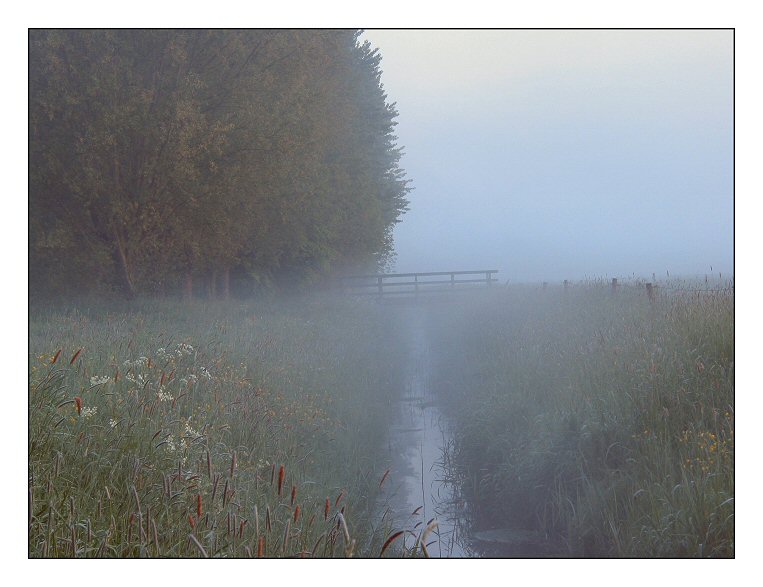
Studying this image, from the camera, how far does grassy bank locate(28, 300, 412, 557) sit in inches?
176

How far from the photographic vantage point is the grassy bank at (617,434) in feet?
17.7

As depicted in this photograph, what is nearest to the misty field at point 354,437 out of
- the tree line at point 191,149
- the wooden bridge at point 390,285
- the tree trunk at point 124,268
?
the tree trunk at point 124,268

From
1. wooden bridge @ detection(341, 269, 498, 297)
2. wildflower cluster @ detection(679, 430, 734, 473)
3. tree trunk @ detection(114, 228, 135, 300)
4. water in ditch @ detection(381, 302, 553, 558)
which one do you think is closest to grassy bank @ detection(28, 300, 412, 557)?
water in ditch @ detection(381, 302, 553, 558)

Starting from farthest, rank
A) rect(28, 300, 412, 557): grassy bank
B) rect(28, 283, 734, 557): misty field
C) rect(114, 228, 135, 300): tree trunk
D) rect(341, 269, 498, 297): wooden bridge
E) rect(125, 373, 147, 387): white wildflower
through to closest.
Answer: rect(341, 269, 498, 297): wooden bridge < rect(114, 228, 135, 300): tree trunk < rect(125, 373, 147, 387): white wildflower < rect(28, 283, 734, 557): misty field < rect(28, 300, 412, 557): grassy bank

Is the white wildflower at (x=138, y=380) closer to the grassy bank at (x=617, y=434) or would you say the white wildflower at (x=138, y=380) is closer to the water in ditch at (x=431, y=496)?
the water in ditch at (x=431, y=496)

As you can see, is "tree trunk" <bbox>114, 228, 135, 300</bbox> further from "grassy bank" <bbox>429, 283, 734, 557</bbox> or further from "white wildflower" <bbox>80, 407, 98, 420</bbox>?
"white wildflower" <bbox>80, 407, 98, 420</bbox>

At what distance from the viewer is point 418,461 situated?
335 inches

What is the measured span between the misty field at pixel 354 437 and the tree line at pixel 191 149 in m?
1.47

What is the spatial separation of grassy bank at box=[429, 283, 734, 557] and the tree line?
300 cm

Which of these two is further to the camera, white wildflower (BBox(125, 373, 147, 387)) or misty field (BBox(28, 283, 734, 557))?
white wildflower (BBox(125, 373, 147, 387))
